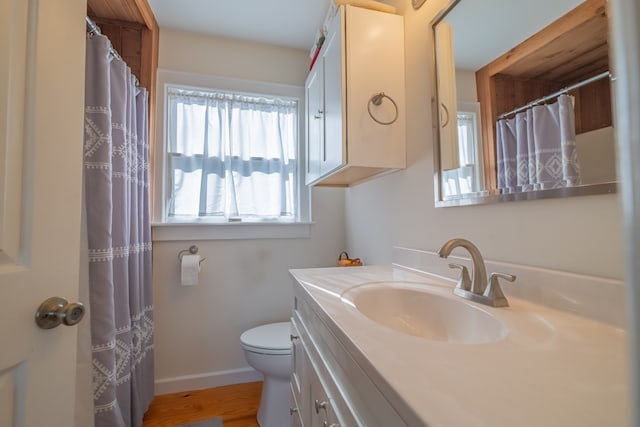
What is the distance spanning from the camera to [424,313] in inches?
34.5

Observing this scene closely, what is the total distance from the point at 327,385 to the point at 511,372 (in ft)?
1.40

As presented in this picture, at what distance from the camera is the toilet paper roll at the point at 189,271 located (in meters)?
1.68

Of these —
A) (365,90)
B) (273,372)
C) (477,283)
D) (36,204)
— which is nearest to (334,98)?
(365,90)

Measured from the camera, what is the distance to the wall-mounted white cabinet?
1.22 meters

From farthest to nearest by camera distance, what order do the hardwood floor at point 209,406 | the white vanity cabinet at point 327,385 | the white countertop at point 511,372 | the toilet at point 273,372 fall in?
the hardwood floor at point 209,406 → the toilet at point 273,372 → the white vanity cabinet at point 327,385 → the white countertop at point 511,372

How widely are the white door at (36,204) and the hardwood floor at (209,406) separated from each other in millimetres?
1056

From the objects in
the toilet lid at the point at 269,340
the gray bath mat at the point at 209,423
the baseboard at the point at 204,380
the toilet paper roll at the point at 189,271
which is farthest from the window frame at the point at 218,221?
the gray bath mat at the point at 209,423

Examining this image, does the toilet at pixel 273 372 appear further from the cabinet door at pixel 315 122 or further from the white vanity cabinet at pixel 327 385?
the cabinet door at pixel 315 122

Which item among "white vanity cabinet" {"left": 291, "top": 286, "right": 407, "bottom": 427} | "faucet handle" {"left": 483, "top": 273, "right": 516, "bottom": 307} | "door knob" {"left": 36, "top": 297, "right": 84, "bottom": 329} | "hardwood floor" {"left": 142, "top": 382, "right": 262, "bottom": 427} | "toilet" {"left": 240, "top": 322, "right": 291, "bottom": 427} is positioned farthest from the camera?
"hardwood floor" {"left": 142, "top": 382, "right": 262, "bottom": 427}

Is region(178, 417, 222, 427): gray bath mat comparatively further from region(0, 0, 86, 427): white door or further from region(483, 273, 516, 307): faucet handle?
region(483, 273, 516, 307): faucet handle

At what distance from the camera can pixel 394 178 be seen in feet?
4.60

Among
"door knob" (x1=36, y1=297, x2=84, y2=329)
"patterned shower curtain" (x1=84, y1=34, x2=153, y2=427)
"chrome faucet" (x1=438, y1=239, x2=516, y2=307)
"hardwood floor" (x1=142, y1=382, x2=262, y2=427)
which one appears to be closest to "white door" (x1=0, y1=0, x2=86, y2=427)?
"door knob" (x1=36, y1=297, x2=84, y2=329)

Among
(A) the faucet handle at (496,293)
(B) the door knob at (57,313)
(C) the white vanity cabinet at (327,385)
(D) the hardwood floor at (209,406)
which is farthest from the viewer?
(D) the hardwood floor at (209,406)

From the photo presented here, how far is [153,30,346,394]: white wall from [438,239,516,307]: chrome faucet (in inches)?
51.7
